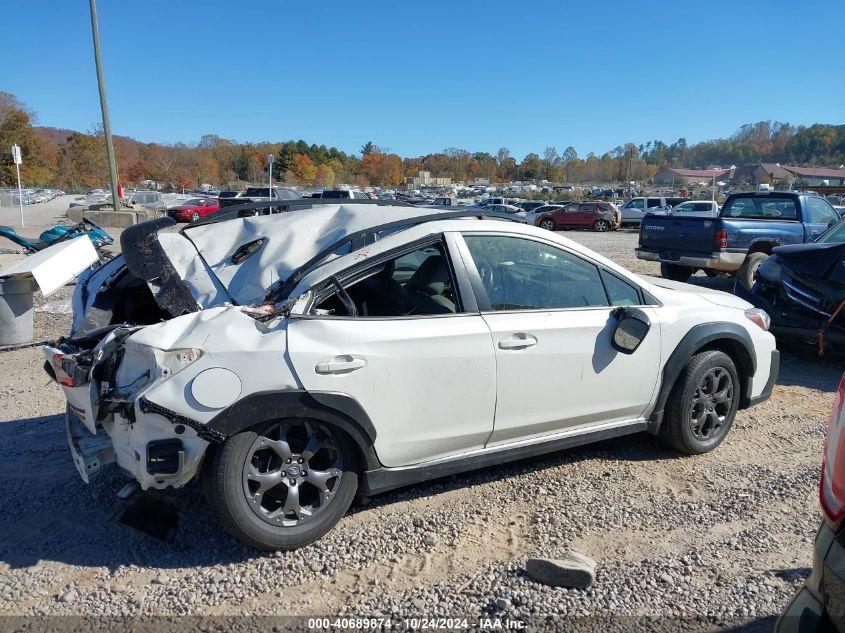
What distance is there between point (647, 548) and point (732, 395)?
1.72 meters

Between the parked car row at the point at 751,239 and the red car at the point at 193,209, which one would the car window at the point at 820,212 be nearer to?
the parked car row at the point at 751,239

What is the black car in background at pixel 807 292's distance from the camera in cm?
648

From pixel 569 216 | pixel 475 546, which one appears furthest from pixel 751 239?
pixel 569 216

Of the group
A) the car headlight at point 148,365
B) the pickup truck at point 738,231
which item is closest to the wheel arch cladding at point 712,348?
the car headlight at point 148,365

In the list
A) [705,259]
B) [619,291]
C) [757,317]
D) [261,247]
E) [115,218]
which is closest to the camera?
[261,247]

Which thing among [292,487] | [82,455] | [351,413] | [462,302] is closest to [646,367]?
[462,302]

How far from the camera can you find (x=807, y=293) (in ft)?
22.1

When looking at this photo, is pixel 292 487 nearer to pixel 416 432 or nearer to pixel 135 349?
pixel 416 432

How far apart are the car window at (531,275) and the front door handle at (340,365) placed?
0.91 m

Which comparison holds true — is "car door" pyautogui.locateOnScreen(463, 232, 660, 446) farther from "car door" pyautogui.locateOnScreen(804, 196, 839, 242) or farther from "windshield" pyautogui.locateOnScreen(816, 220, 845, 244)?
"car door" pyautogui.locateOnScreen(804, 196, 839, 242)

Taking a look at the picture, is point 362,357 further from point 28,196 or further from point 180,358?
point 28,196

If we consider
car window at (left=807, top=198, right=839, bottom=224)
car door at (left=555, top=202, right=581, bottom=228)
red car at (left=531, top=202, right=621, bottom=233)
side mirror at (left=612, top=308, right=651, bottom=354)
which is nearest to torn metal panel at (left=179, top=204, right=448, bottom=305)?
side mirror at (left=612, top=308, right=651, bottom=354)

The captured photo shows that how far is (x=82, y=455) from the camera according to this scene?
326cm

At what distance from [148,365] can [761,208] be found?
38.1 feet
